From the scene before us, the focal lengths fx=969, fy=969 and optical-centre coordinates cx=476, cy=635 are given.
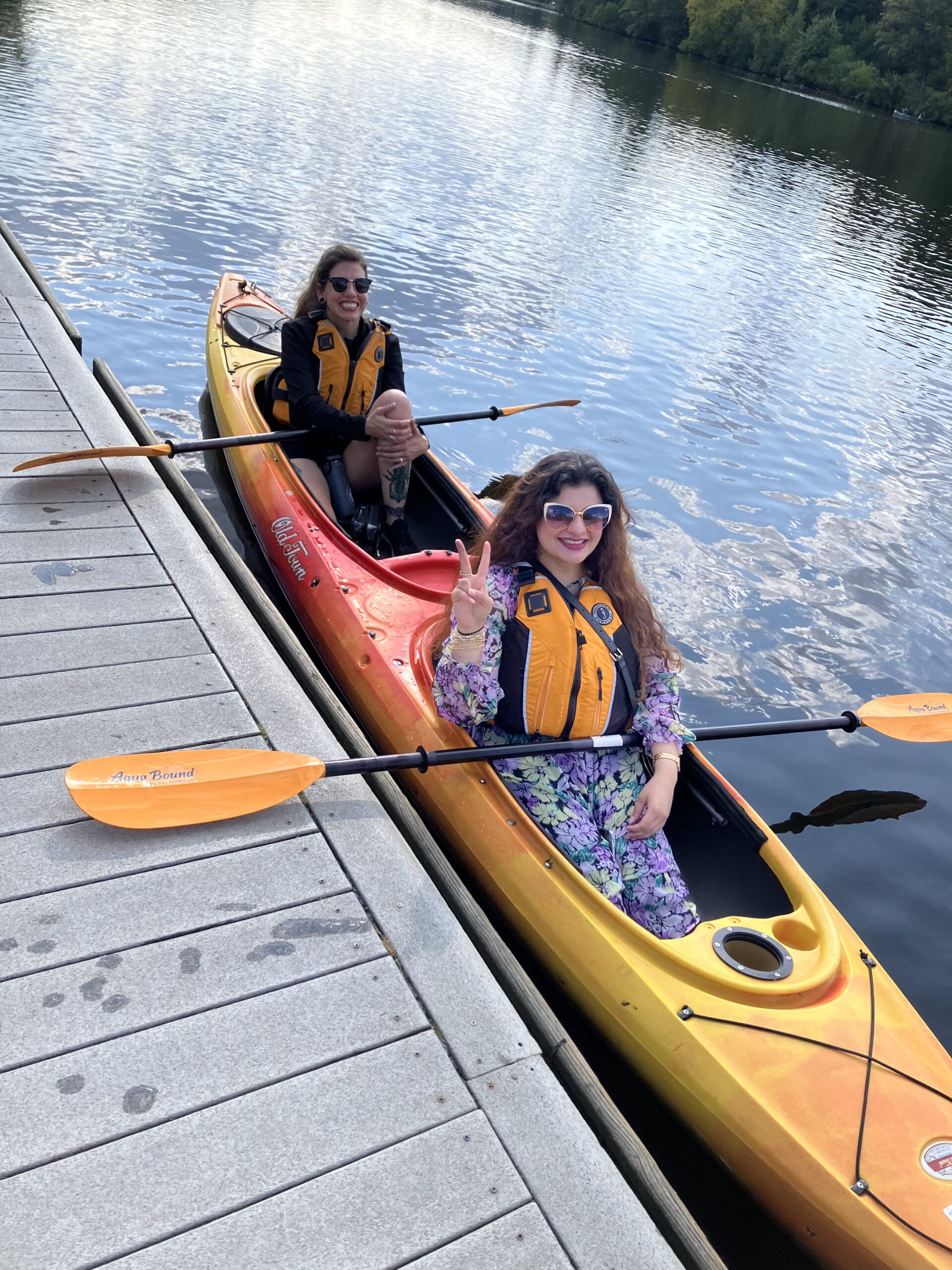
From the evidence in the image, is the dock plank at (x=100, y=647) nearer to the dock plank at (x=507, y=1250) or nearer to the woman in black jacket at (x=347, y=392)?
the woman in black jacket at (x=347, y=392)

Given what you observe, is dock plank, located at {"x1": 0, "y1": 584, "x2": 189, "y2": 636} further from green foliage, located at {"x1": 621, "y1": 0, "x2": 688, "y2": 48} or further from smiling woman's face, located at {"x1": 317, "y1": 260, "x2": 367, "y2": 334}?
green foliage, located at {"x1": 621, "y1": 0, "x2": 688, "y2": 48}

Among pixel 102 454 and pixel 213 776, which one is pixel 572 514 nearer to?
pixel 213 776

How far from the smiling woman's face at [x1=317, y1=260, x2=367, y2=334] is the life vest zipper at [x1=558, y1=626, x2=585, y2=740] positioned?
223 cm

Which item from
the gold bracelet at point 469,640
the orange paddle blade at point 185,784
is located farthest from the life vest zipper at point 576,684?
the orange paddle blade at point 185,784

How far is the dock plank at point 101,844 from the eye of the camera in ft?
6.68

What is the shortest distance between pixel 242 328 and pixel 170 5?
69.9 ft

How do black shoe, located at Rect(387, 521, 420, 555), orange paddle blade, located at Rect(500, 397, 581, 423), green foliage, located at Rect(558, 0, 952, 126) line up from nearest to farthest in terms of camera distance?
1. black shoe, located at Rect(387, 521, 420, 555)
2. orange paddle blade, located at Rect(500, 397, 581, 423)
3. green foliage, located at Rect(558, 0, 952, 126)

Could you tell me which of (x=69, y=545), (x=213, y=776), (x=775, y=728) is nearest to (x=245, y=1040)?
(x=213, y=776)

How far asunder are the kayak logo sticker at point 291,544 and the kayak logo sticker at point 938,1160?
287cm

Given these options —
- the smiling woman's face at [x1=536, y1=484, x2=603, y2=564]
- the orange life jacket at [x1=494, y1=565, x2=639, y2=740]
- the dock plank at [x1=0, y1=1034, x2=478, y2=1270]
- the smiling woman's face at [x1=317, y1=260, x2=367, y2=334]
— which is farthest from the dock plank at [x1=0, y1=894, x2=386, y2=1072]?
the smiling woman's face at [x1=317, y1=260, x2=367, y2=334]

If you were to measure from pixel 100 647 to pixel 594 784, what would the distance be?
148 centimetres

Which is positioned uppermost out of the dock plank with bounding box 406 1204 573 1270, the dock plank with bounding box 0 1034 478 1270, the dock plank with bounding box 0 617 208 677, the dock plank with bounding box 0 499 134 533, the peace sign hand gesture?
the peace sign hand gesture

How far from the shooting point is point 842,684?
4.96m

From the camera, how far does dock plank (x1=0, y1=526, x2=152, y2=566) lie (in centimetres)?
310
